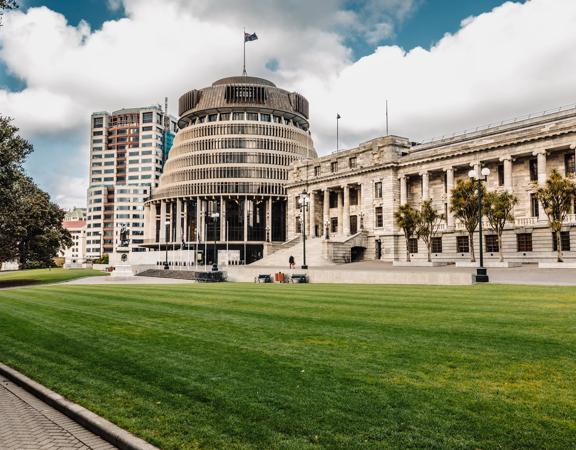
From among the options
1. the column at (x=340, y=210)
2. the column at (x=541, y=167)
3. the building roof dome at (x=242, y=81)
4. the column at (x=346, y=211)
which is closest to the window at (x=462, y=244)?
the column at (x=541, y=167)

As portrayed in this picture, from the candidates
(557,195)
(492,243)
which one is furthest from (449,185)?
(557,195)

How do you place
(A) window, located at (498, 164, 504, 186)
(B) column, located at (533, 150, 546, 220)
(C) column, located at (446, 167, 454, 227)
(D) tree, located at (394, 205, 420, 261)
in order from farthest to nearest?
1. (C) column, located at (446, 167, 454, 227)
2. (A) window, located at (498, 164, 504, 186)
3. (D) tree, located at (394, 205, 420, 261)
4. (B) column, located at (533, 150, 546, 220)

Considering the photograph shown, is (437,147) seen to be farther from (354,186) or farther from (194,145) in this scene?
(194,145)

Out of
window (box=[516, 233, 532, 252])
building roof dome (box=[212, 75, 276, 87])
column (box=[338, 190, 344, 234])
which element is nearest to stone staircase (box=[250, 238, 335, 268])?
column (box=[338, 190, 344, 234])

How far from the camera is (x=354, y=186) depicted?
77.8 meters

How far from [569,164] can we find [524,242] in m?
9.93

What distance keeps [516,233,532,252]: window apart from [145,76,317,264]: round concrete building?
194ft

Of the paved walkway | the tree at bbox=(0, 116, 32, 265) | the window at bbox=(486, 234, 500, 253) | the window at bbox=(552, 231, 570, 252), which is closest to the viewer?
the paved walkway

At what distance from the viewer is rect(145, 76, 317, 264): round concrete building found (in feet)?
360

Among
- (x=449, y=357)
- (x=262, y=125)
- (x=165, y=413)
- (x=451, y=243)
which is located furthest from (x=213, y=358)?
(x=262, y=125)

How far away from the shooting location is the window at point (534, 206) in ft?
184

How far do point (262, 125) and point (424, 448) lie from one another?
369 ft

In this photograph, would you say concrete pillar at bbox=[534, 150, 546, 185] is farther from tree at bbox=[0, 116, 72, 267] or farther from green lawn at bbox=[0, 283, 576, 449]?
tree at bbox=[0, 116, 72, 267]

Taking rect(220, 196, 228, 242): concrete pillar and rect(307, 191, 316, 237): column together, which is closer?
rect(307, 191, 316, 237): column
